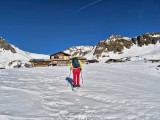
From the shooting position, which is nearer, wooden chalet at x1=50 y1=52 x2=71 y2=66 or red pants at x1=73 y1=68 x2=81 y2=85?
red pants at x1=73 y1=68 x2=81 y2=85

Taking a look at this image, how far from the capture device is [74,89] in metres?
17.3

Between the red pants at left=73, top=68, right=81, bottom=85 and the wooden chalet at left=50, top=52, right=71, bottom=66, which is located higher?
the wooden chalet at left=50, top=52, right=71, bottom=66

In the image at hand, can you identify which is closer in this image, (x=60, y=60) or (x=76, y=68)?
(x=76, y=68)

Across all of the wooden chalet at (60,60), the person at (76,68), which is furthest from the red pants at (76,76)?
the wooden chalet at (60,60)

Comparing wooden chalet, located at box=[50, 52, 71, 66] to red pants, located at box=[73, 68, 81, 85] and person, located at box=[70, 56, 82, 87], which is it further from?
red pants, located at box=[73, 68, 81, 85]

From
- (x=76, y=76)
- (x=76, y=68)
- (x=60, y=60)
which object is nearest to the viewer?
(x=76, y=76)

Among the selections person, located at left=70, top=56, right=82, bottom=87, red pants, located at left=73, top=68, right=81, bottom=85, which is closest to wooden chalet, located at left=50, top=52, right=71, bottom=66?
person, located at left=70, top=56, right=82, bottom=87

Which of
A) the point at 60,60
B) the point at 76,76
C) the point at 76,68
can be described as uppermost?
the point at 60,60

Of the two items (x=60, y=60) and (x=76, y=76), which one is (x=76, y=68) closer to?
(x=76, y=76)

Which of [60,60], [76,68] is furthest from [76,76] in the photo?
[60,60]

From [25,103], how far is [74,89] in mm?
5920

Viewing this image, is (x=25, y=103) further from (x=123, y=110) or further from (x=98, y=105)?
(x=123, y=110)

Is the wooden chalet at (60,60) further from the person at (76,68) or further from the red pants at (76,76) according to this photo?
the red pants at (76,76)

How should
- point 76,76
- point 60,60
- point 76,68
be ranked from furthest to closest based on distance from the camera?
point 60,60
point 76,68
point 76,76
